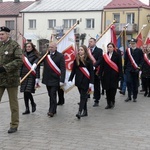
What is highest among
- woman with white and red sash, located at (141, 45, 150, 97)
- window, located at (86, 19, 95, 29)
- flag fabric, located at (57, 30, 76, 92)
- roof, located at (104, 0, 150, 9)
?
roof, located at (104, 0, 150, 9)

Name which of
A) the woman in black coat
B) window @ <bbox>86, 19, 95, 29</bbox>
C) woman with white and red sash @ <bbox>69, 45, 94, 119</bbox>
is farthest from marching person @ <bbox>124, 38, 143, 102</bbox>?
window @ <bbox>86, 19, 95, 29</bbox>

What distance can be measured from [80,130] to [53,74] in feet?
6.62

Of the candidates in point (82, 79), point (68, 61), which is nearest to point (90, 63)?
point (82, 79)

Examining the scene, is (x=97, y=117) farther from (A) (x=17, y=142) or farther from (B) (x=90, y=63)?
(A) (x=17, y=142)

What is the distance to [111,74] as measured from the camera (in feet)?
34.3

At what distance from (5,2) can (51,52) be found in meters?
55.9

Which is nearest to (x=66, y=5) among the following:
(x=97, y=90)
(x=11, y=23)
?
(x=11, y=23)

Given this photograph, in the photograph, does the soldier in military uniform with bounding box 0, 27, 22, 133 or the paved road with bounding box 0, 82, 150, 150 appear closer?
the paved road with bounding box 0, 82, 150, 150

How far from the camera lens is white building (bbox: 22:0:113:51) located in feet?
174

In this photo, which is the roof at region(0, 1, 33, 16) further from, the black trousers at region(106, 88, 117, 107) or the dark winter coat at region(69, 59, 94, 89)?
the dark winter coat at region(69, 59, 94, 89)

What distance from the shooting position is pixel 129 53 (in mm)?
12156

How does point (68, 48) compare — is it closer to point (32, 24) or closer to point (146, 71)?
point (146, 71)

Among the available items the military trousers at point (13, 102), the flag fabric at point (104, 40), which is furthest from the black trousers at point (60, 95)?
the military trousers at point (13, 102)

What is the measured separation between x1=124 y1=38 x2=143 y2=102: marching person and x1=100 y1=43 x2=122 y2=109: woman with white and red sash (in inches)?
59.0
